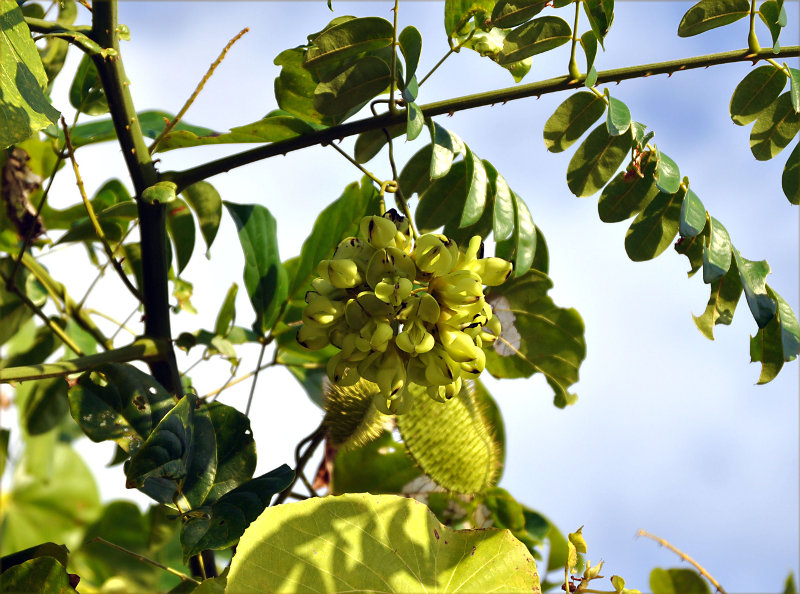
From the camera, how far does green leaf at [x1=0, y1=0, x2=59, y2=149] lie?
979mm

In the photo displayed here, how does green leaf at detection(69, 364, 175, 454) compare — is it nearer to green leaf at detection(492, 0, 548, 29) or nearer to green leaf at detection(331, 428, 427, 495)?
green leaf at detection(331, 428, 427, 495)

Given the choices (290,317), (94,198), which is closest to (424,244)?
(290,317)

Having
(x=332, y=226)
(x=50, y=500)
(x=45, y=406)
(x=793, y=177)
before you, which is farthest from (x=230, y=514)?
(x=50, y=500)

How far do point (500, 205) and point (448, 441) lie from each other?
478 millimetres

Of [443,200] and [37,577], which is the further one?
[443,200]

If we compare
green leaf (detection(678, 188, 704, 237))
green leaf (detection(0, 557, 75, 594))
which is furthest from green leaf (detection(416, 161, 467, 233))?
green leaf (detection(0, 557, 75, 594))

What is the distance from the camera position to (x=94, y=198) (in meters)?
1.78

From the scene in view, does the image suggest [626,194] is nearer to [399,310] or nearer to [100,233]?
[399,310]

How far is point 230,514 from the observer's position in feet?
3.51

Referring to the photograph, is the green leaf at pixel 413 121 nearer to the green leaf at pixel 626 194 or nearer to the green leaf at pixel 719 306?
the green leaf at pixel 626 194

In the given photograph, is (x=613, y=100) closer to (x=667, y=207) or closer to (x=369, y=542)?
(x=667, y=207)

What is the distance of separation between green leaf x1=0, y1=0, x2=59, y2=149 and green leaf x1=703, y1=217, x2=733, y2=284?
897 millimetres

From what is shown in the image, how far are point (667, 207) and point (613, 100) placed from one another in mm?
205

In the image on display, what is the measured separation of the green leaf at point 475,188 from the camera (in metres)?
1.07
